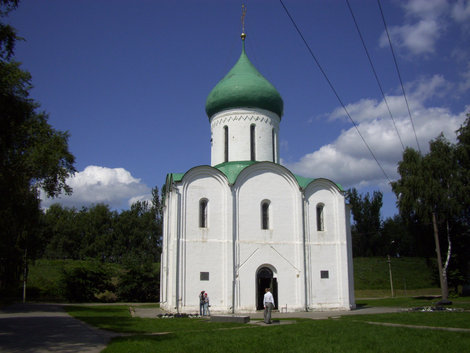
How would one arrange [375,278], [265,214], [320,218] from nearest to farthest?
[265,214] < [320,218] < [375,278]

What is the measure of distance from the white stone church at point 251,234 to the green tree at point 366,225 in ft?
116

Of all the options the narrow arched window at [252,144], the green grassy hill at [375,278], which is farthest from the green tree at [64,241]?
the narrow arched window at [252,144]

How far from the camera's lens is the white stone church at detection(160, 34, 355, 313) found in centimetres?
1736

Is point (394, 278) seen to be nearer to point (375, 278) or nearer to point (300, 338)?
point (375, 278)

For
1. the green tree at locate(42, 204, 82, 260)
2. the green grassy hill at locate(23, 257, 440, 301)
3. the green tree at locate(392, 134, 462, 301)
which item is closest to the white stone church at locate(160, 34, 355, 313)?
the green tree at locate(392, 134, 462, 301)

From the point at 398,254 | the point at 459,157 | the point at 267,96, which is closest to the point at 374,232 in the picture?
the point at 398,254

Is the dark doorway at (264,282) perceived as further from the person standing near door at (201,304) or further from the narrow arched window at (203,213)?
the narrow arched window at (203,213)

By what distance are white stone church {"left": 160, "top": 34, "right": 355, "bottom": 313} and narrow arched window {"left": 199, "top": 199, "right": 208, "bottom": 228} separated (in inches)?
1.7

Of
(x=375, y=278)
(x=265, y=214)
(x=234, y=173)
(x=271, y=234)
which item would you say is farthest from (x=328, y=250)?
(x=375, y=278)

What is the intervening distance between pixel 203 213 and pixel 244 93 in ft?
20.5

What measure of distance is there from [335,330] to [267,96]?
13041mm

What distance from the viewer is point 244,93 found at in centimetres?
2047

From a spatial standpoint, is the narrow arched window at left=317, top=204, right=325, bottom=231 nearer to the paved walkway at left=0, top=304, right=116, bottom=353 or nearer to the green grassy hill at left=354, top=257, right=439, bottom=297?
the paved walkway at left=0, top=304, right=116, bottom=353

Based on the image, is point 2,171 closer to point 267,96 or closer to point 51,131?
point 51,131
